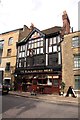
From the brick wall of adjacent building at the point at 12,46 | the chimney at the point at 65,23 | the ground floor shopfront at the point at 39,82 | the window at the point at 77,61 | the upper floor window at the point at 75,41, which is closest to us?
the window at the point at 77,61

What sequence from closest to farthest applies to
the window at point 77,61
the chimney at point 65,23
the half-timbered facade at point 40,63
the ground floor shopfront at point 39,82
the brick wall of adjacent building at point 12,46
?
the window at point 77,61 < the ground floor shopfront at point 39,82 < the half-timbered facade at point 40,63 < the chimney at point 65,23 < the brick wall of adjacent building at point 12,46

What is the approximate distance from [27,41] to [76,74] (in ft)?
38.5

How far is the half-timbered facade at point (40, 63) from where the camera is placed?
24.2 meters

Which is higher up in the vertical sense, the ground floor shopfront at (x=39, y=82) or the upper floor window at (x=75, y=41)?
the upper floor window at (x=75, y=41)

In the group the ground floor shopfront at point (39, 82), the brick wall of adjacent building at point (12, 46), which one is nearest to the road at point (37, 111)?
the ground floor shopfront at point (39, 82)

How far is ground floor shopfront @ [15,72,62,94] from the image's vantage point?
23.8 meters

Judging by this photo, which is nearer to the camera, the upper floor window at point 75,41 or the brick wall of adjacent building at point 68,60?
the brick wall of adjacent building at point 68,60

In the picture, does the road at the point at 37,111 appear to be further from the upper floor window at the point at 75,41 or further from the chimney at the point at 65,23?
the chimney at the point at 65,23

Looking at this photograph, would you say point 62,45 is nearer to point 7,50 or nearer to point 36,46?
point 36,46

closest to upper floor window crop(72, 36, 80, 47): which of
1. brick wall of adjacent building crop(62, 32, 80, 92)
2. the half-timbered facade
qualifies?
brick wall of adjacent building crop(62, 32, 80, 92)

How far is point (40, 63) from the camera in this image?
26203 mm

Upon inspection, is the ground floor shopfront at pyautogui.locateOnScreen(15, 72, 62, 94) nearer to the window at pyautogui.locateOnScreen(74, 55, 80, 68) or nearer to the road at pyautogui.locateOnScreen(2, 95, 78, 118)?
the window at pyautogui.locateOnScreen(74, 55, 80, 68)

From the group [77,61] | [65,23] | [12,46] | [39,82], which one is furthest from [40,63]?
[12,46]

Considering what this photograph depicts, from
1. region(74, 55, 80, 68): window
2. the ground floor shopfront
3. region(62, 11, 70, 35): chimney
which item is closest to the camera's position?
region(74, 55, 80, 68): window
